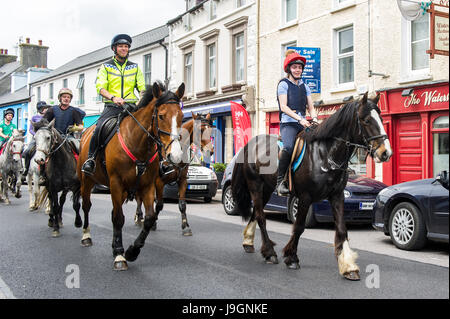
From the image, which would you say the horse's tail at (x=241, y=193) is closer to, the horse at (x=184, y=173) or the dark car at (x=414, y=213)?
the horse at (x=184, y=173)

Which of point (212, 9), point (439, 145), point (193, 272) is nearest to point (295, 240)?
point (193, 272)

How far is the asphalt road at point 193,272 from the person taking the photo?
5246 millimetres

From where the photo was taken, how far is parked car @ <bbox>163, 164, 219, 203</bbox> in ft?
54.6

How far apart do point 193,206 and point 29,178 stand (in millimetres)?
4993

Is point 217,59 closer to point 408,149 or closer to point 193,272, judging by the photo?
point 408,149

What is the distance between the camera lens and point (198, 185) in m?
16.7

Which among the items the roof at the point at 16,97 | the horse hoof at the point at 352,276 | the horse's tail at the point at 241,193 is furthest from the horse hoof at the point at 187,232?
the roof at the point at 16,97

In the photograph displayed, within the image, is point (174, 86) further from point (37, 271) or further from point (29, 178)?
→ point (37, 271)

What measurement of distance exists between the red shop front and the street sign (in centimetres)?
286

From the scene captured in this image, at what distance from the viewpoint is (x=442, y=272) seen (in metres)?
6.43

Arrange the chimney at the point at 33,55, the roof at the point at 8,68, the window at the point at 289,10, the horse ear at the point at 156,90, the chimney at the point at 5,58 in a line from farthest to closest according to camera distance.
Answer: the chimney at the point at 5,58
the roof at the point at 8,68
the chimney at the point at 33,55
the window at the point at 289,10
the horse ear at the point at 156,90

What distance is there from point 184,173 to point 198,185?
621 centimetres

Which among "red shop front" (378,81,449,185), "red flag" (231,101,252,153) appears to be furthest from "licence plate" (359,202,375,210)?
"red flag" (231,101,252,153)

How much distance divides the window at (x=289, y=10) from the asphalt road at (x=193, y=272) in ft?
48.1
